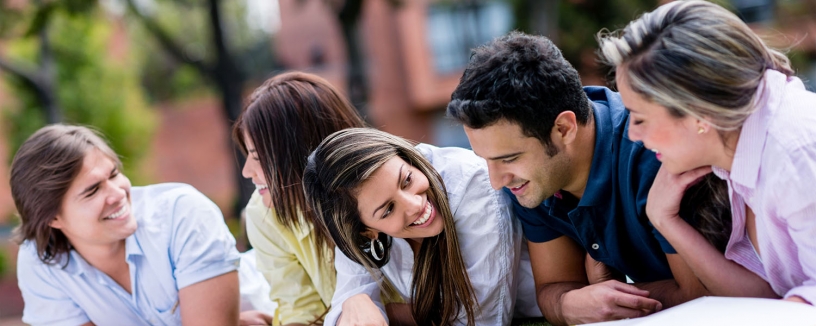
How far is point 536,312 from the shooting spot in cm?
330

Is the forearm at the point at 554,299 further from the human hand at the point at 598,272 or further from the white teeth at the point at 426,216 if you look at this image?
the white teeth at the point at 426,216

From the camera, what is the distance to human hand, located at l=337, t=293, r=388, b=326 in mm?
2828

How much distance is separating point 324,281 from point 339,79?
16738 mm

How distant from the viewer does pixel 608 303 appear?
263cm

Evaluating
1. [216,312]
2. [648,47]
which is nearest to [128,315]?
[216,312]

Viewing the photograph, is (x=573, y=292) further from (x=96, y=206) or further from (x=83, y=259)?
(x=83, y=259)

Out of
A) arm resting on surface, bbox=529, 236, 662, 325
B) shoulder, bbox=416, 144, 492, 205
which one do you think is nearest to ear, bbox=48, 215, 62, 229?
shoulder, bbox=416, 144, 492, 205

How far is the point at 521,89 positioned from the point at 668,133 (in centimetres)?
50

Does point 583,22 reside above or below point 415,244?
below

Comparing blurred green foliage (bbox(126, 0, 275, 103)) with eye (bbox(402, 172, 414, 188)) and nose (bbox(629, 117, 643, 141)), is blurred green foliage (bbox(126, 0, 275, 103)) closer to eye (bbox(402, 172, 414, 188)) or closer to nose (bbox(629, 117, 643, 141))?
eye (bbox(402, 172, 414, 188))

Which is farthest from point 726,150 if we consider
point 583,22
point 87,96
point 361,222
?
point 87,96

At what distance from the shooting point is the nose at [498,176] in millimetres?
2631

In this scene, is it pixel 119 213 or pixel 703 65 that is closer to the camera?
pixel 703 65

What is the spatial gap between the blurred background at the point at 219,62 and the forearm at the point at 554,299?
6858 mm
